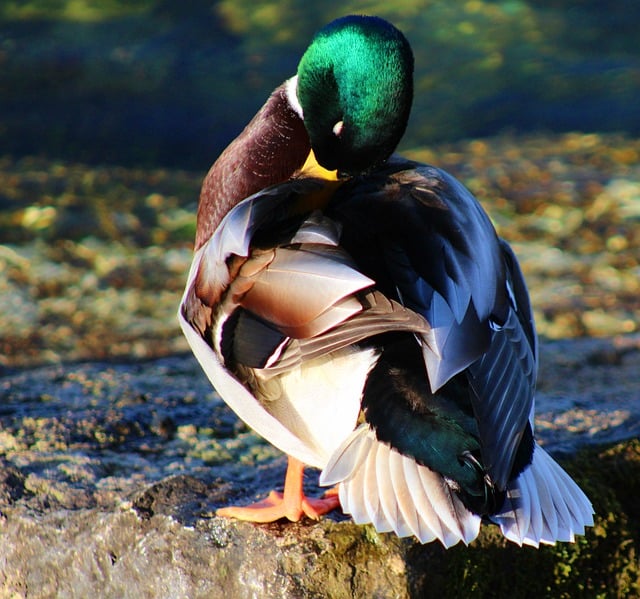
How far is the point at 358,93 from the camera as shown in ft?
8.60

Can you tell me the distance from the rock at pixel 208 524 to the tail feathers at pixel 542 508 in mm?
284

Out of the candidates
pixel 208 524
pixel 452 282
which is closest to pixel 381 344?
pixel 452 282

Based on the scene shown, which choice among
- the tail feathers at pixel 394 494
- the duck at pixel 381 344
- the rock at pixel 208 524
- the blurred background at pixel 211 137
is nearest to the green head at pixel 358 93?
the duck at pixel 381 344

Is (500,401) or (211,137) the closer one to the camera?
(500,401)

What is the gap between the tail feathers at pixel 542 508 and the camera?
7.06 feet

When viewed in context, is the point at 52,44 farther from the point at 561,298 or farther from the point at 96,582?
the point at 96,582

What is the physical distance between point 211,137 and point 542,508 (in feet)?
23.7

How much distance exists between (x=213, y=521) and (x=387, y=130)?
Answer: 1.09 m

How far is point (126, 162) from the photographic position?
8445 millimetres

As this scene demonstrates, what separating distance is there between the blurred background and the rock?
6.79ft

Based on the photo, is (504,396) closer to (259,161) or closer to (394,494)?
(394,494)

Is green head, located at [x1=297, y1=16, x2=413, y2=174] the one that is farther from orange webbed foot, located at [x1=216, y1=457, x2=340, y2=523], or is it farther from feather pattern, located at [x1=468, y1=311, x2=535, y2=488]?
orange webbed foot, located at [x1=216, y1=457, x2=340, y2=523]

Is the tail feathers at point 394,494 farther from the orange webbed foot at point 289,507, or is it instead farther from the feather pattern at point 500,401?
the orange webbed foot at point 289,507

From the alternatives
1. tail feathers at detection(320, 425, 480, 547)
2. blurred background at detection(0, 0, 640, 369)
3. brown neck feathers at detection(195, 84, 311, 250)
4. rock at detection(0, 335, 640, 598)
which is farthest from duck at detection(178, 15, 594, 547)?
blurred background at detection(0, 0, 640, 369)
